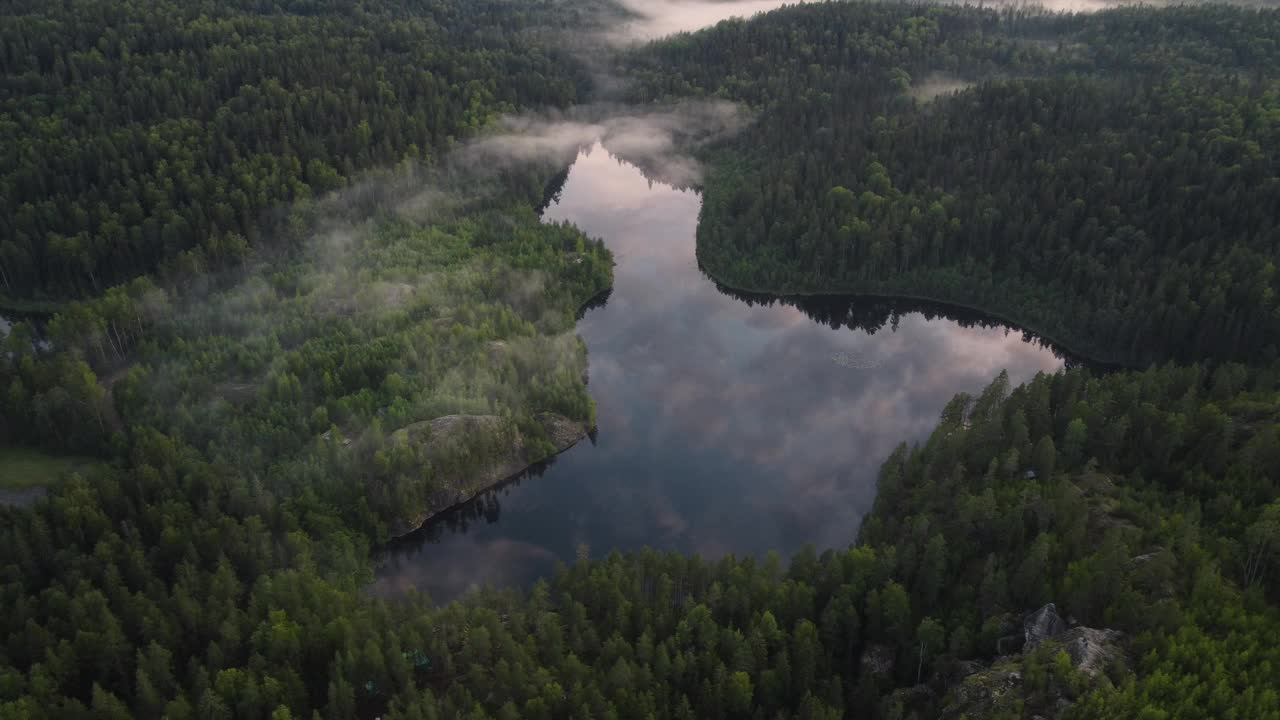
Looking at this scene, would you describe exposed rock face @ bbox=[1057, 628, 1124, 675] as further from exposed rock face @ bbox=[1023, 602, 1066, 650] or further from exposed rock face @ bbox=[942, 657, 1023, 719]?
exposed rock face @ bbox=[942, 657, 1023, 719]

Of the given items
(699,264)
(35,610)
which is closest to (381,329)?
(35,610)

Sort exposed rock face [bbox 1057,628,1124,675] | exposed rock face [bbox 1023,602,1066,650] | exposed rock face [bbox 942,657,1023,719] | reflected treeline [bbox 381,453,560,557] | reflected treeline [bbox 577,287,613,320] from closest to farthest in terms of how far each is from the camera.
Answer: exposed rock face [bbox 942,657,1023,719], exposed rock face [bbox 1057,628,1124,675], exposed rock face [bbox 1023,602,1066,650], reflected treeline [bbox 381,453,560,557], reflected treeline [bbox 577,287,613,320]

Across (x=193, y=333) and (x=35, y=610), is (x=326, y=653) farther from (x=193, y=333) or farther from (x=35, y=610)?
(x=193, y=333)

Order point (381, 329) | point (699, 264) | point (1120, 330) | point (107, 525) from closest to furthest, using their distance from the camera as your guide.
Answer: point (107, 525) < point (381, 329) < point (1120, 330) < point (699, 264)

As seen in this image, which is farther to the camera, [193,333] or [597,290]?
[597,290]

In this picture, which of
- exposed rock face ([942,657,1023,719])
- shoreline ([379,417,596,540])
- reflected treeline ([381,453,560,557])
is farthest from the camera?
reflected treeline ([381,453,560,557])

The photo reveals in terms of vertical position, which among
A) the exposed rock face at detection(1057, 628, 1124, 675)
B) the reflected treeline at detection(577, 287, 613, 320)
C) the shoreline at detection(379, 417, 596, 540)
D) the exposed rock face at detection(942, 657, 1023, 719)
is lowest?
the shoreline at detection(379, 417, 596, 540)

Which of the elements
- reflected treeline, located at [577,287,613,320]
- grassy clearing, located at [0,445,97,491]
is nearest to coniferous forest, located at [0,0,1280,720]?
grassy clearing, located at [0,445,97,491]
